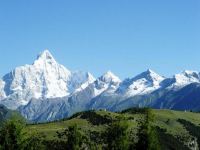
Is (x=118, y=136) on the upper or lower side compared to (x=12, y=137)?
upper

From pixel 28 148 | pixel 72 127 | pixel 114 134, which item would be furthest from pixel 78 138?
pixel 28 148

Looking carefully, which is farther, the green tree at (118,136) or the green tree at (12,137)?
the green tree at (118,136)

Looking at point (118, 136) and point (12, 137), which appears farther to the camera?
point (118, 136)

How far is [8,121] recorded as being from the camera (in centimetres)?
11431

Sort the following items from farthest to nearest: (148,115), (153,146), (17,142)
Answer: (148,115) < (153,146) < (17,142)

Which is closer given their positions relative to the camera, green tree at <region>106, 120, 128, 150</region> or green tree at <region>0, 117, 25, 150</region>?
green tree at <region>0, 117, 25, 150</region>

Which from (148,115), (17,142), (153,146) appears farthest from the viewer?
(148,115)

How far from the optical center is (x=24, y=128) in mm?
113250

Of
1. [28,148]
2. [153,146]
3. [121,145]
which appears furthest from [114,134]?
[28,148]

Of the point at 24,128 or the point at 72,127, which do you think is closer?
the point at 24,128

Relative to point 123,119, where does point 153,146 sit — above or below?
below

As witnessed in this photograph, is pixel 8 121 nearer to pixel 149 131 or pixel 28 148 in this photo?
pixel 28 148

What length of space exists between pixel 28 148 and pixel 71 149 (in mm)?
18924

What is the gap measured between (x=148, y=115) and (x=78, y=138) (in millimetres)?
19185
